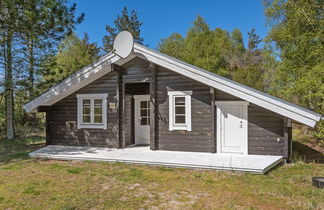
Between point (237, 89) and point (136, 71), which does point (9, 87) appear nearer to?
point (136, 71)

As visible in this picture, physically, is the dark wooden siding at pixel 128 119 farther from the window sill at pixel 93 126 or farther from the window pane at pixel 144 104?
the window sill at pixel 93 126

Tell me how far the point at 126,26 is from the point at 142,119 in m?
20.7

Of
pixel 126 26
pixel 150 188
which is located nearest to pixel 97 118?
pixel 150 188

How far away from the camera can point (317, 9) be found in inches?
346

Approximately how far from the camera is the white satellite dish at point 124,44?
814cm

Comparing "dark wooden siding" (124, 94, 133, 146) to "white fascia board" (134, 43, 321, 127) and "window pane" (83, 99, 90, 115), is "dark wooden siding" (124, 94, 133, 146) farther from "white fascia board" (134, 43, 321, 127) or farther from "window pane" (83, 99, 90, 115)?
"white fascia board" (134, 43, 321, 127)

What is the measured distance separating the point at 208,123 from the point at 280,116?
2193 millimetres

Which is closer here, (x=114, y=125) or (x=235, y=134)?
(x=235, y=134)

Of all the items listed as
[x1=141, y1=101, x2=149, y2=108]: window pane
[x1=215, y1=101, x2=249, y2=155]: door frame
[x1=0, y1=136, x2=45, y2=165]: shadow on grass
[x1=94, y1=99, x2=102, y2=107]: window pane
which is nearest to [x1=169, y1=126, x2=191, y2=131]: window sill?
[x1=215, y1=101, x2=249, y2=155]: door frame

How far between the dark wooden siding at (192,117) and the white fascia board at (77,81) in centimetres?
195

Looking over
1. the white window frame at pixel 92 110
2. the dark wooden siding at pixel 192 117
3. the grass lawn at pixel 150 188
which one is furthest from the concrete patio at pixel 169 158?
the white window frame at pixel 92 110

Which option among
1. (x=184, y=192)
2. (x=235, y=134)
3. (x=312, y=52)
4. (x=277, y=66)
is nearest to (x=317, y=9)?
(x=312, y=52)

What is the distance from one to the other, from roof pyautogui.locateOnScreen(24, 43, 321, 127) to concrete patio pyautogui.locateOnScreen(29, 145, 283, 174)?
57.8 inches

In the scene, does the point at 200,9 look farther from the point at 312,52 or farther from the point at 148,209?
the point at 148,209
